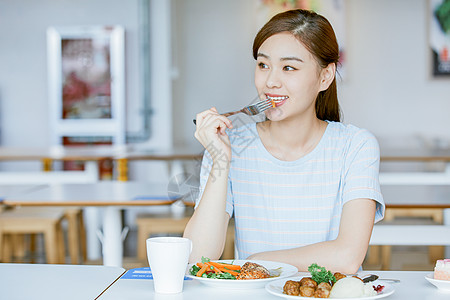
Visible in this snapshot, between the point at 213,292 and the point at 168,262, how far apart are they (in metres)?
0.10

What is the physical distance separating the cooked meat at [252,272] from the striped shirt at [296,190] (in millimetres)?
479

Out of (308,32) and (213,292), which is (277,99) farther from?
(213,292)

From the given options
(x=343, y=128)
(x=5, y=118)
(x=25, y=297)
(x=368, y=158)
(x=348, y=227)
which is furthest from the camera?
(x=5, y=118)

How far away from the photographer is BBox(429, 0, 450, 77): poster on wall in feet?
21.5

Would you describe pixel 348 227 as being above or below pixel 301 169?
below

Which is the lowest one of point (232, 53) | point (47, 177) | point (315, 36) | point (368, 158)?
point (47, 177)

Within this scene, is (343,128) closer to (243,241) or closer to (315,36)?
(315,36)

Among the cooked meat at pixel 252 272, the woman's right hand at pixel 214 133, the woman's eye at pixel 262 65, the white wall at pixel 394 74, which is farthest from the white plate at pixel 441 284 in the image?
the white wall at pixel 394 74

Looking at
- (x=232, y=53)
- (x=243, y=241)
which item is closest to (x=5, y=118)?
(x=232, y=53)

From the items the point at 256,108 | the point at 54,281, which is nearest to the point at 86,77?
the point at 256,108

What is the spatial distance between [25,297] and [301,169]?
0.81 meters

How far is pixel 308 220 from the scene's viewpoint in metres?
1.64

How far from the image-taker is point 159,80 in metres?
6.07

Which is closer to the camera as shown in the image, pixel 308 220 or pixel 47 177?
pixel 308 220
